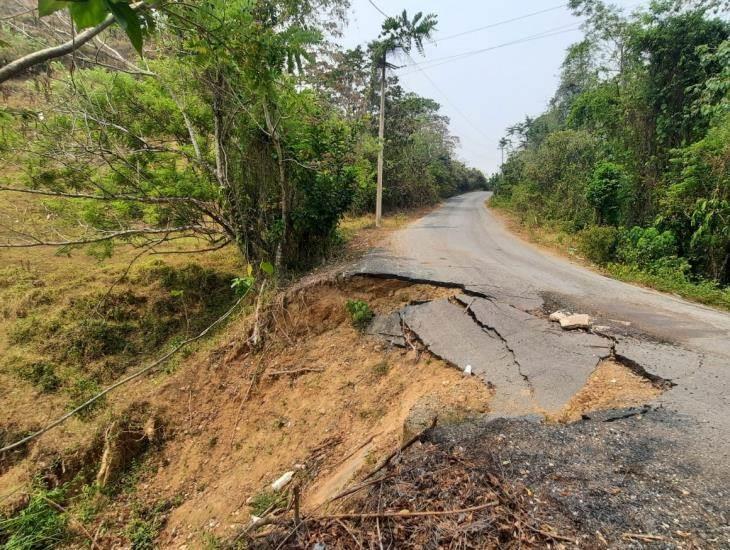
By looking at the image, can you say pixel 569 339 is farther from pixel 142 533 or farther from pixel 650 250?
pixel 650 250

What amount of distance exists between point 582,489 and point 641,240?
8390mm

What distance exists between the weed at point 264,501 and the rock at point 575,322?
3.77 metres

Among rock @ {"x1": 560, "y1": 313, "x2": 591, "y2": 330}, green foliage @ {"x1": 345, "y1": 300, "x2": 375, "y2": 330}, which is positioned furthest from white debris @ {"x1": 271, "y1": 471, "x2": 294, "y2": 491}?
rock @ {"x1": 560, "y1": 313, "x2": 591, "y2": 330}

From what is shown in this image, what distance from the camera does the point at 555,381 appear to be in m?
3.54

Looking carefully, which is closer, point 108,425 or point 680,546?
point 680,546

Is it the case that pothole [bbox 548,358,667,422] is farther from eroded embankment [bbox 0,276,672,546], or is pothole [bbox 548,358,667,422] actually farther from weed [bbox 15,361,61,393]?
weed [bbox 15,361,61,393]

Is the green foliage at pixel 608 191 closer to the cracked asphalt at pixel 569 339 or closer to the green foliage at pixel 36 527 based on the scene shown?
the cracked asphalt at pixel 569 339

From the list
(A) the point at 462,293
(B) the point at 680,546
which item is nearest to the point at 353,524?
(B) the point at 680,546

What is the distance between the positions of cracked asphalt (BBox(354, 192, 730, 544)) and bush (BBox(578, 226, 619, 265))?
173 cm

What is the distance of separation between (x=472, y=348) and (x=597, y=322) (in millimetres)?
1792

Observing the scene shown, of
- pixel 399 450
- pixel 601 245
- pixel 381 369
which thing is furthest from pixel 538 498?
pixel 601 245

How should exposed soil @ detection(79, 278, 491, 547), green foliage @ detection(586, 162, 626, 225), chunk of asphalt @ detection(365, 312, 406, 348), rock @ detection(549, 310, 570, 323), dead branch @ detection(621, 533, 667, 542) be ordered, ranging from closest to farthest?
dead branch @ detection(621, 533, 667, 542) → exposed soil @ detection(79, 278, 491, 547) → rock @ detection(549, 310, 570, 323) → chunk of asphalt @ detection(365, 312, 406, 348) → green foliage @ detection(586, 162, 626, 225)

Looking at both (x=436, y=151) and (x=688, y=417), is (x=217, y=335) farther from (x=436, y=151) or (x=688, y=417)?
(x=436, y=151)

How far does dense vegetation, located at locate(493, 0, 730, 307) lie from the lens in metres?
7.58
